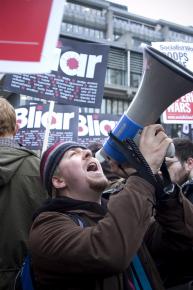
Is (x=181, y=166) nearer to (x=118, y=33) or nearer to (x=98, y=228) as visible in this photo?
(x=98, y=228)

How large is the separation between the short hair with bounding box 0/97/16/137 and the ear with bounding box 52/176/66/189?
22.0 inches

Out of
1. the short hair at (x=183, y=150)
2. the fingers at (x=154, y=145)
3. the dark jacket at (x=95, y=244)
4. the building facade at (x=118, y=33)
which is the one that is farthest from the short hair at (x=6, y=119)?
the building facade at (x=118, y=33)

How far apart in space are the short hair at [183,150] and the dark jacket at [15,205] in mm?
1042

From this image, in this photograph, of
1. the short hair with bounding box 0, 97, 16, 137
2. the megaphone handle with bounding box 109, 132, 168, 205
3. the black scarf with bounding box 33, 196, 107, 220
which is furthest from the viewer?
the short hair with bounding box 0, 97, 16, 137

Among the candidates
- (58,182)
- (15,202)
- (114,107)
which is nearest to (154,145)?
(58,182)

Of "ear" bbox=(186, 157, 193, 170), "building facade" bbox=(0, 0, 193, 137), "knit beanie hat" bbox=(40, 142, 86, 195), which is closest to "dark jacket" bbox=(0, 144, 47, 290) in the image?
"knit beanie hat" bbox=(40, 142, 86, 195)

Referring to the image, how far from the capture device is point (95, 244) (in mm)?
1231

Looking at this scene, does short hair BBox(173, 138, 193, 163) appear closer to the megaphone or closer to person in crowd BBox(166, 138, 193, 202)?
person in crowd BBox(166, 138, 193, 202)

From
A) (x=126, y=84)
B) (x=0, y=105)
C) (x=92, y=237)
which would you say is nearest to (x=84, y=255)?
(x=92, y=237)

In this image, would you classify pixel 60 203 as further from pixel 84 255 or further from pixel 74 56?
pixel 74 56

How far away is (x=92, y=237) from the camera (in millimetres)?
1245

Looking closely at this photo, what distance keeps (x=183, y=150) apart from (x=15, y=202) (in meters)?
1.24

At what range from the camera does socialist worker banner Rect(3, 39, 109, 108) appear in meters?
3.97

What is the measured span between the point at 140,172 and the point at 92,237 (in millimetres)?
261
